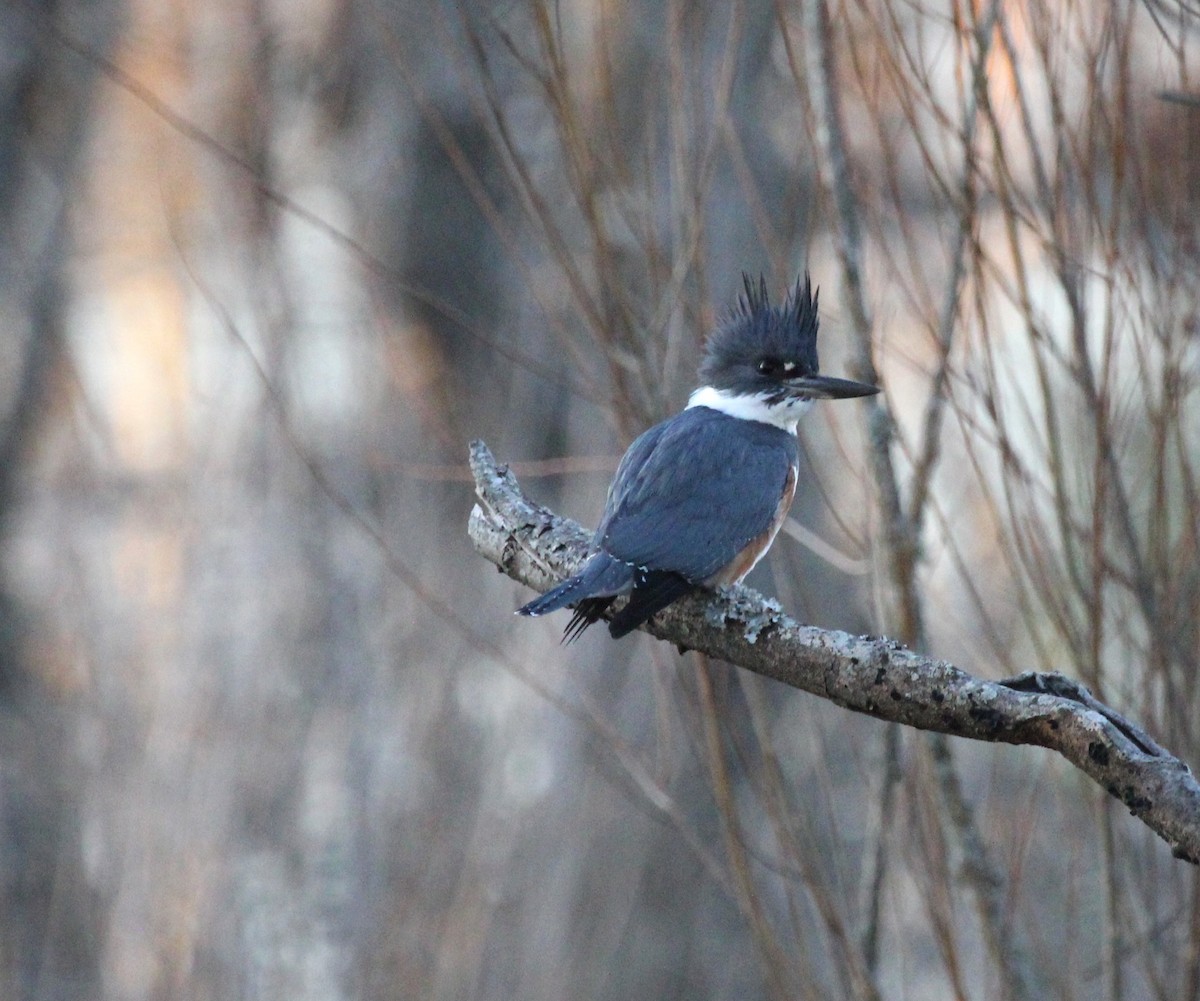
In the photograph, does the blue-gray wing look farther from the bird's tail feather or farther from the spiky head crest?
the spiky head crest

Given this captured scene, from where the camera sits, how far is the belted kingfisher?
104 inches

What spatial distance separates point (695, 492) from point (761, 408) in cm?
51

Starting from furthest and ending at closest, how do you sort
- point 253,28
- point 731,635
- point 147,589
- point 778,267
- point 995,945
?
1. point 253,28
2. point 147,589
3. point 778,267
4. point 995,945
5. point 731,635

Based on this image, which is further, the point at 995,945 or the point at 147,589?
the point at 147,589

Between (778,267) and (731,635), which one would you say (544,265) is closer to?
(778,267)

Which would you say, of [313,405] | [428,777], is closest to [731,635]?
[428,777]

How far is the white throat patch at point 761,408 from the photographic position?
11.5 feet

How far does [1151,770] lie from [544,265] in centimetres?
506

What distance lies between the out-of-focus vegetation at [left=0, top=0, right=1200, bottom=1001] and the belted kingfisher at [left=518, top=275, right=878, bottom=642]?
0.13 metres

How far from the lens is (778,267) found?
3045 mm

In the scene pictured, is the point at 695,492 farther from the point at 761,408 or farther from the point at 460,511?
the point at 460,511

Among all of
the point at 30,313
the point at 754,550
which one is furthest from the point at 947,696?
the point at 30,313

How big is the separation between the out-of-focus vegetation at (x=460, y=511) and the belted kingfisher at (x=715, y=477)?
0.42 ft

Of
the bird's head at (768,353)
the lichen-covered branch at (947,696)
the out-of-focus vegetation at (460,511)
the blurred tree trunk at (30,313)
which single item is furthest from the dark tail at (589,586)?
the blurred tree trunk at (30,313)
